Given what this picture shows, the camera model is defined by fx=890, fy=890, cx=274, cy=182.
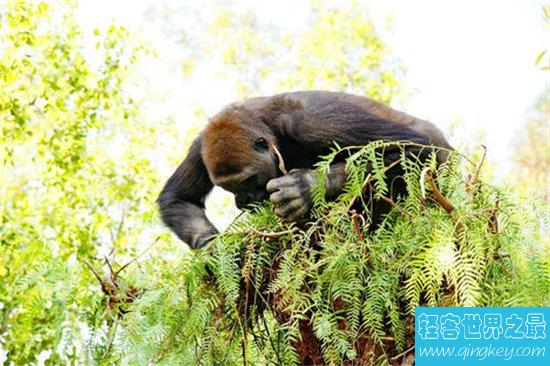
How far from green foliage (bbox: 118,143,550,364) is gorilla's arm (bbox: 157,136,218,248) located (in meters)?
1.06

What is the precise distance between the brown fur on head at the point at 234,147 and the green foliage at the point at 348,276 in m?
0.64

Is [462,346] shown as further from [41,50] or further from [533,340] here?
[41,50]

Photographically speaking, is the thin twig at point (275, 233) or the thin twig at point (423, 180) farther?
the thin twig at point (275, 233)

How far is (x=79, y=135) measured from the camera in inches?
286

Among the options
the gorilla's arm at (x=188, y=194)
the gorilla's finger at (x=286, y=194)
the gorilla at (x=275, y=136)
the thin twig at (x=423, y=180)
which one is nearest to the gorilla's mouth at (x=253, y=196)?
the gorilla at (x=275, y=136)

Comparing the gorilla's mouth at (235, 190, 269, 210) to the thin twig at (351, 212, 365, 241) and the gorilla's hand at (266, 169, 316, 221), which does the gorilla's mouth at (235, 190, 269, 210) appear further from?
the thin twig at (351, 212, 365, 241)

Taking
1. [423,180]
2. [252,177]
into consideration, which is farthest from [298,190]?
[423,180]

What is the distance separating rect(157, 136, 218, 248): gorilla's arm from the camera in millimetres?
4070

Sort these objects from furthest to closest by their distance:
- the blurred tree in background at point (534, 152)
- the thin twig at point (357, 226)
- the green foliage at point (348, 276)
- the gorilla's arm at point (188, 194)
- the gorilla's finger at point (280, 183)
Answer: the blurred tree in background at point (534, 152) < the gorilla's arm at point (188, 194) < the gorilla's finger at point (280, 183) < the thin twig at point (357, 226) < the green foliage at point (348, 276)

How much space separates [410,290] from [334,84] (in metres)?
12.4

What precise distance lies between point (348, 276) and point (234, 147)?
127 centimetres

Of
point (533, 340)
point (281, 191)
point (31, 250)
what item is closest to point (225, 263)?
point (281, 191)

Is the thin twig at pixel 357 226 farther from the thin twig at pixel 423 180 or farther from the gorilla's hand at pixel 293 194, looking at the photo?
the gorilla's hand at pixel 293 194

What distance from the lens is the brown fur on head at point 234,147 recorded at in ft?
12.1
